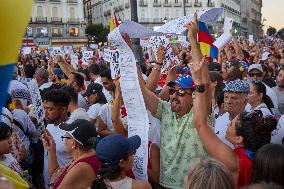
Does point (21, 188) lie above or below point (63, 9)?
below

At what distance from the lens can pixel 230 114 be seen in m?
4.30

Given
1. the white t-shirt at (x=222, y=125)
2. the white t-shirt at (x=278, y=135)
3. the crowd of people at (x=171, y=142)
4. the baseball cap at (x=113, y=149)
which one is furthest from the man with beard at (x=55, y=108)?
the white t-shirt at (x=278, y=135)

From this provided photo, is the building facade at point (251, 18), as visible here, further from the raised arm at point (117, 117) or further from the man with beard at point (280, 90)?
the raised arm at point (117, 117)

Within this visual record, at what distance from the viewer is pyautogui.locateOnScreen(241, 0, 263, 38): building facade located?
388 feet

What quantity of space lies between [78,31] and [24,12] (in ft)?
252

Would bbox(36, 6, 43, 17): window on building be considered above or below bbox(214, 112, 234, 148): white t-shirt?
above

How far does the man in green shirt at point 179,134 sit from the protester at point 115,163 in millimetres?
500

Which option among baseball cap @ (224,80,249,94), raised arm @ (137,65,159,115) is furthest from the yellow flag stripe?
baseball cap @ (224,80,249,94)

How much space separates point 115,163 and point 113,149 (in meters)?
0.10

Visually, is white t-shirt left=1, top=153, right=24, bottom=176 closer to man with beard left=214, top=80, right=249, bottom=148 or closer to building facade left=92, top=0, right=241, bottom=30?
man with beard left=214, top=80, right=249, bottom=148

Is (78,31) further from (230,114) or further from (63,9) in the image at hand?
(230,114)

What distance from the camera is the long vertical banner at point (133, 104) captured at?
3447 mm

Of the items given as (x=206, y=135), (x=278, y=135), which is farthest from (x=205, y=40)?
(x=206, y=135)

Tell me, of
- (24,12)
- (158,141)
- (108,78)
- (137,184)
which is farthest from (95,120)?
(24,12)
